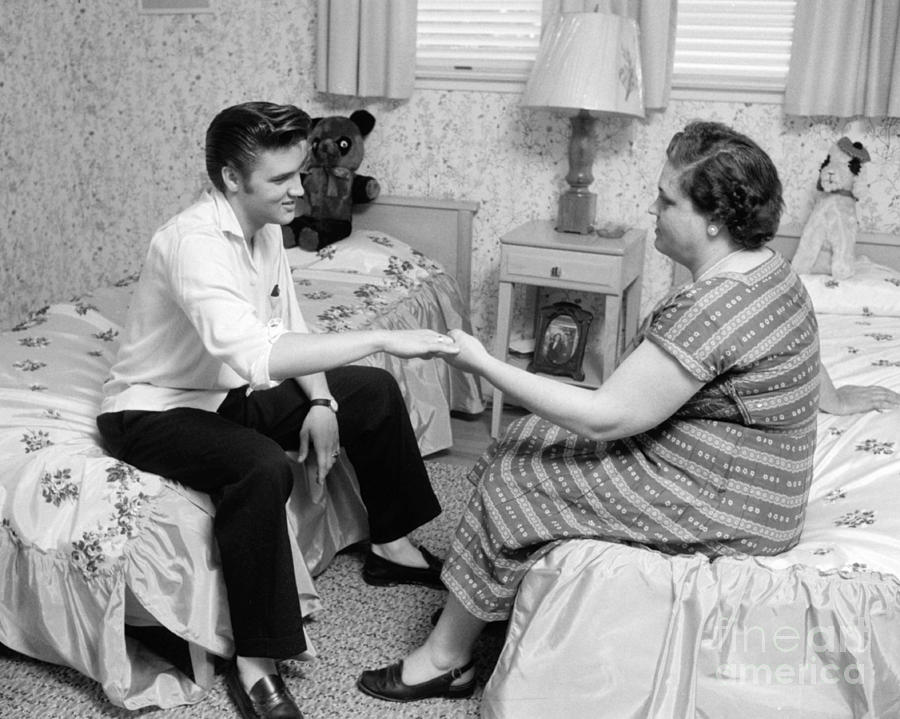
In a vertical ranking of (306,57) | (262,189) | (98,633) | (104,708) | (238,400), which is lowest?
(104,708)

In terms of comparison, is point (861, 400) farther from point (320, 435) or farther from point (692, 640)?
point (320, 435)

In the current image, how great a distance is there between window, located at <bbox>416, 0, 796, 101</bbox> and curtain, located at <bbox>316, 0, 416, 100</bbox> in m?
0.12

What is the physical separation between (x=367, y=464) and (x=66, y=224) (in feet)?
8.37

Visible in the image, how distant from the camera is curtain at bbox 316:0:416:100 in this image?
3336 mm

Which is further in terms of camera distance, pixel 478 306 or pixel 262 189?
pixel 478 306

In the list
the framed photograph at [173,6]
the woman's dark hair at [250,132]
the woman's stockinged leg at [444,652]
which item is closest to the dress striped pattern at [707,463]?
the woman's stockinged leg at [444,652]

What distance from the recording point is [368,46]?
11.1 feet

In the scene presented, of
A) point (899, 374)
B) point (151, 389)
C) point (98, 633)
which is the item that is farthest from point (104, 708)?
point (899, 374)

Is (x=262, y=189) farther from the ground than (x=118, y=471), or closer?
farther from the ground

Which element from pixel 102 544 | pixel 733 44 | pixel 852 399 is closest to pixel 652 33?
pixel 733 44

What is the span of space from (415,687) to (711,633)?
62cm

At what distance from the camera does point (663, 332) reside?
4.81 feet

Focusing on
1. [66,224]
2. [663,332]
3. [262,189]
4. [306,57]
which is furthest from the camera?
[66,224]

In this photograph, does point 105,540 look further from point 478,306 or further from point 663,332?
point 478,306
